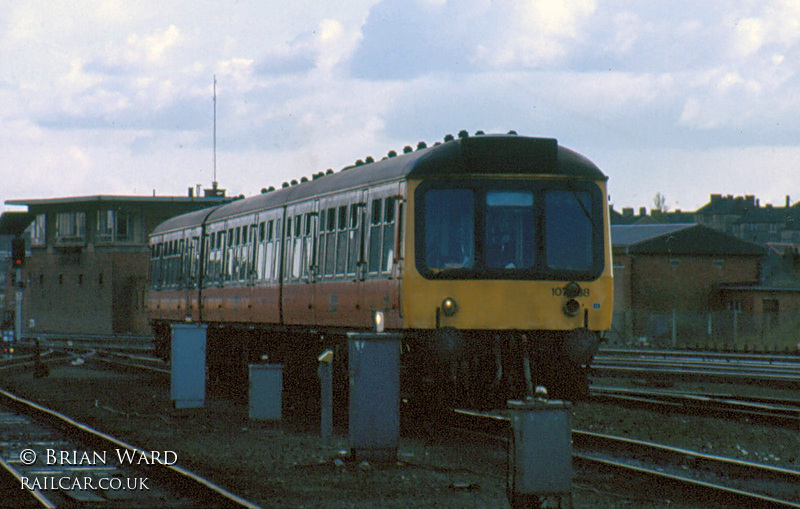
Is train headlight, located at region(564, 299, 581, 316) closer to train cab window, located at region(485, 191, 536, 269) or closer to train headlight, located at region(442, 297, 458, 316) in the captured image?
train cab window, located at region(485, 191, 536, 269)

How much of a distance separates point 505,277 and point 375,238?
2084mm

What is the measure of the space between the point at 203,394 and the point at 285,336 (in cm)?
190

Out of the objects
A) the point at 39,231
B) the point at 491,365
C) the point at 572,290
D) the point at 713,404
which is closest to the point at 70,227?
the point at 39,231

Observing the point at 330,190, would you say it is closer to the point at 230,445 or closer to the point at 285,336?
the point at 285,336

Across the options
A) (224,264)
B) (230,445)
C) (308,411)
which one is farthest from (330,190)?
(224,264)

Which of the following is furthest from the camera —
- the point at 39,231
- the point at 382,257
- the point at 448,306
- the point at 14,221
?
the point at 14,221

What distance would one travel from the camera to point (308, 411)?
19.1 metres

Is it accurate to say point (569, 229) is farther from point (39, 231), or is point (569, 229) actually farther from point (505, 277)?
point (39, 231)

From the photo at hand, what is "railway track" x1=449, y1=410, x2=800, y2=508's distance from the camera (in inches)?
389

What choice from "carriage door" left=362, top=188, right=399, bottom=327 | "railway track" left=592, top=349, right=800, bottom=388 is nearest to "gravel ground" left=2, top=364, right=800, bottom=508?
"carriage door" left=362, top=188, right=399, bottom=327

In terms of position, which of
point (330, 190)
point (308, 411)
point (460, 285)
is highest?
point (330, 190)

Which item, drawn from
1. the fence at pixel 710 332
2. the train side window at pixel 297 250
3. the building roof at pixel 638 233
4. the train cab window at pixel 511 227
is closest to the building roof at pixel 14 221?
the building roof at pixel 638 233

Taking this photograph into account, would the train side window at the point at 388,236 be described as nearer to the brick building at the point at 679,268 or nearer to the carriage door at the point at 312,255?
the carriage door at the point at 312,255

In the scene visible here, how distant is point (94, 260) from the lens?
77.1 metres
